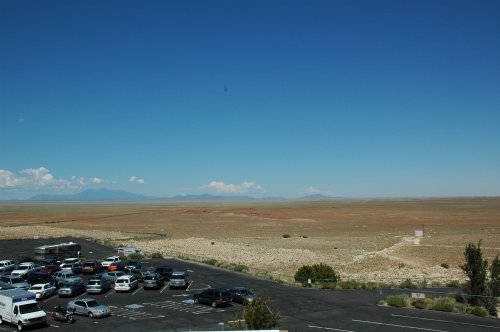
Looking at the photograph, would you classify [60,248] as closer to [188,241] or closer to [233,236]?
[188,241]

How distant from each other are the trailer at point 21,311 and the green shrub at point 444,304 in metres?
28.8

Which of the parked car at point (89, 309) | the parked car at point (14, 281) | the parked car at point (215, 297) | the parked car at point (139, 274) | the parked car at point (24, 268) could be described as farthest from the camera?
the parked car at point (24, 268)

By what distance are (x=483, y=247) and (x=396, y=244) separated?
1529cm

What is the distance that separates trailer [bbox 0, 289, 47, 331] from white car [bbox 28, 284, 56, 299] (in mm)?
7819

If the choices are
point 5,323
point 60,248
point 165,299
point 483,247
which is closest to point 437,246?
point 483,247

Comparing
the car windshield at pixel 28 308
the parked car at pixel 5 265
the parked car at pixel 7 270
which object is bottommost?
A: the parked car at pixel 7 270

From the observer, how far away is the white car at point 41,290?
39906 mm

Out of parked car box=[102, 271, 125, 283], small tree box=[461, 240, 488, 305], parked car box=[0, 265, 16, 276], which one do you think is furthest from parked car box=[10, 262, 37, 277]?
small tree box=[461, 240, 488, 305]

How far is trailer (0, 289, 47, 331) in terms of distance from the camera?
3008 cm

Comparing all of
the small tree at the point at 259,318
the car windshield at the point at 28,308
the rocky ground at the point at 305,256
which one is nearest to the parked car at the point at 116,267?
the rocky ground at the point at 305,256

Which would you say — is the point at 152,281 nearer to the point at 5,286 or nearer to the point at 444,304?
the point at 5,286

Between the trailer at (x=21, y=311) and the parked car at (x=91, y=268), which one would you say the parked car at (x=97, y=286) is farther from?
the parked car at (x=91, y=268)

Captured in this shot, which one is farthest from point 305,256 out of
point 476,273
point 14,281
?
point 14,281

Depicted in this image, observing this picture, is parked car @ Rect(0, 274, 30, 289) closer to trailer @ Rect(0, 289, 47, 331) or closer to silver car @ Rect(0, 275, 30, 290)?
silver car @ Rect(0, 275, 30, 290)
